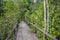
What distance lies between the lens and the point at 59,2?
24.1 feet

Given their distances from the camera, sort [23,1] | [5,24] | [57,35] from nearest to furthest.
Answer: [57,35], [5,24], [23,1]

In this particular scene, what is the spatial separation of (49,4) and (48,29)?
1.17 metres

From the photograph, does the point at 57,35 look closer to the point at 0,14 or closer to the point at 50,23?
the point at 50,23

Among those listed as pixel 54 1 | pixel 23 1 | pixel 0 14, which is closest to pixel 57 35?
pixel 54 1

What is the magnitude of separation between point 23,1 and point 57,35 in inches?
868

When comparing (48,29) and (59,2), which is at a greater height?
(59,2)

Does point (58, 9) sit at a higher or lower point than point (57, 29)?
higher

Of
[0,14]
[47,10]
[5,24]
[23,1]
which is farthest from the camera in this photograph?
[23,1]

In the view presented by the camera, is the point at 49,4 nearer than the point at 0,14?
Yes

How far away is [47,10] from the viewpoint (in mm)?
8438

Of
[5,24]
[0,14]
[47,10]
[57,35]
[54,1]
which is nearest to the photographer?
[57,35]

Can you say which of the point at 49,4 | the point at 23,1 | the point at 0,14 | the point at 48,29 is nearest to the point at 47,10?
the point at 49,4

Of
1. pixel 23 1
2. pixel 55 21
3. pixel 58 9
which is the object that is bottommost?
pixel 23 1

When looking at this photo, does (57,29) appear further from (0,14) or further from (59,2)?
(0,14)
